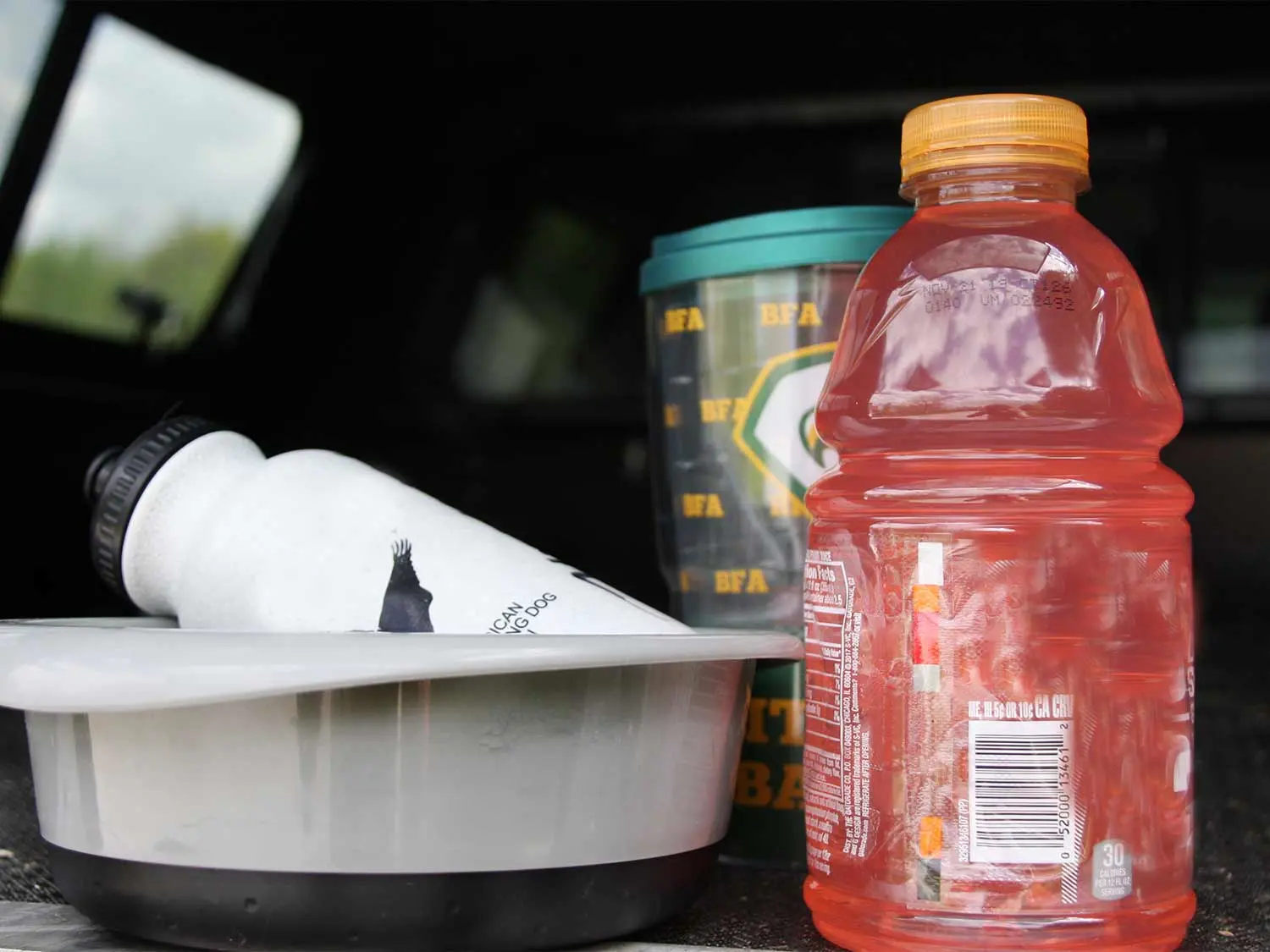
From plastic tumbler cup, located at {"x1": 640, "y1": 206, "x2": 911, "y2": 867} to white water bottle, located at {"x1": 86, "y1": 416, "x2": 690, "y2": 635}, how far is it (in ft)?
0.41

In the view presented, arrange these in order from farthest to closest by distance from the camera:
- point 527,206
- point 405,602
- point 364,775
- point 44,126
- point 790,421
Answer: point 527,206 < point 44,126 < point 790,421 < point 405,602 < point 364,775

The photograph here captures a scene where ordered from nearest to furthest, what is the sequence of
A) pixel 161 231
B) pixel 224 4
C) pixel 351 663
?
1. pixel 351 663
2. pixel 224 4
3. pixel 161 231

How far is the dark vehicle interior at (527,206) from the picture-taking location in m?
1.97

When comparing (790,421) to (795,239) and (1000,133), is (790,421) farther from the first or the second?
(1000,133)

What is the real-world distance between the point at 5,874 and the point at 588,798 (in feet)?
1.37

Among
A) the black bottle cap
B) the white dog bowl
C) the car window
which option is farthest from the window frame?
the white dog bowl

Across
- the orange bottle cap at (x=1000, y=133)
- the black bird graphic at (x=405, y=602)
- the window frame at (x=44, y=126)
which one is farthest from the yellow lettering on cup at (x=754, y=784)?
the window frame at (x=44, y=126)

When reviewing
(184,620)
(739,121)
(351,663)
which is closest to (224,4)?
(739,121)

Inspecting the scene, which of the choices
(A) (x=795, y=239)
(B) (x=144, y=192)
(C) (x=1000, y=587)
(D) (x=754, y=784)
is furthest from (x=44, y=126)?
(C) (x=1000, y=587)

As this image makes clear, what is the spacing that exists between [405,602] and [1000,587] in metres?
0.31

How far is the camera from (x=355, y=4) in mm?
2090

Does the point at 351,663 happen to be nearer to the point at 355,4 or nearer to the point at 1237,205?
the point at 355,4

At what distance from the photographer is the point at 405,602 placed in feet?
2.46

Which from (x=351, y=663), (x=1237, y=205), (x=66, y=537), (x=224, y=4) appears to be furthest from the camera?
(x=1237, y=205)
